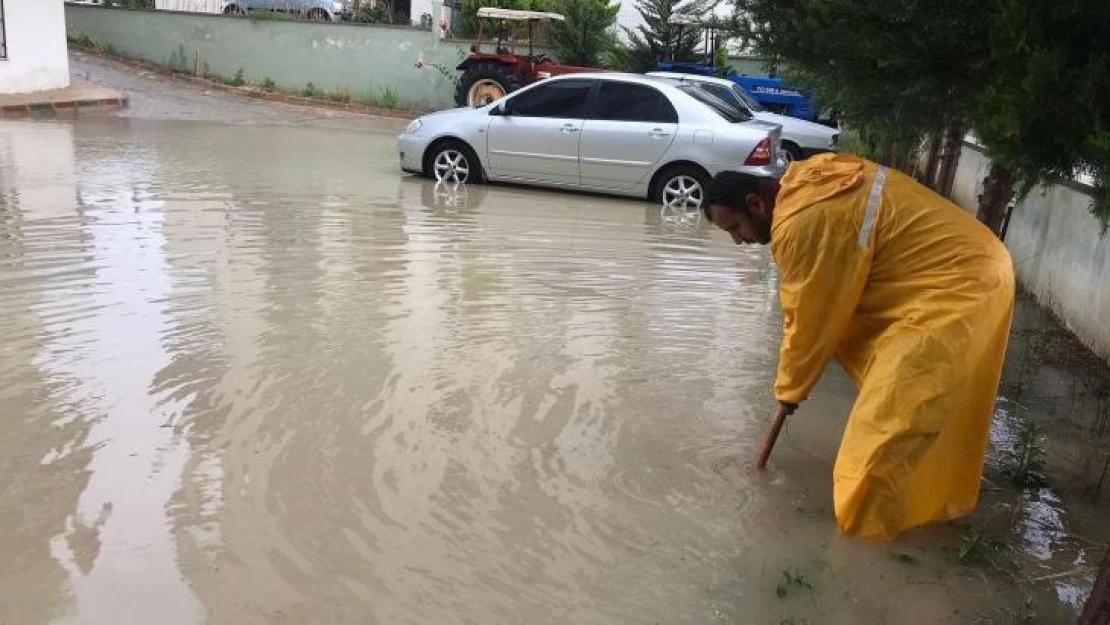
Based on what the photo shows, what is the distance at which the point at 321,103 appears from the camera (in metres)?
21.0

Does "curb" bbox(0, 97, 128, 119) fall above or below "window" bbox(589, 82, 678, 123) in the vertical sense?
below

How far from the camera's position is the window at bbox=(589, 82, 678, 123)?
33.6 feet

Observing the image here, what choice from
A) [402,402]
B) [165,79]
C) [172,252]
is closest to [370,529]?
[402,402]

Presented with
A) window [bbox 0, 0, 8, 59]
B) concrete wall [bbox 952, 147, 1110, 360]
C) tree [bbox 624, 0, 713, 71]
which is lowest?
concrete wall [bbox 952, 147, 1110, 360]

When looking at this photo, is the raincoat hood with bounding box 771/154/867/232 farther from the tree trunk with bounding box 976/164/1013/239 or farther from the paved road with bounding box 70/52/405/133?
the paved road with bounding box 70/52/405/133

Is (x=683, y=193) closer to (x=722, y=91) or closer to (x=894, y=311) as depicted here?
(x=722, y=91)

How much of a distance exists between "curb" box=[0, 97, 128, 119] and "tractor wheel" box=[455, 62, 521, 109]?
6577 mm

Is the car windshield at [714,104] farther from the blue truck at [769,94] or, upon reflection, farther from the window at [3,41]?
the window at [3,41]

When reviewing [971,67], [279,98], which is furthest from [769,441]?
[279,98]

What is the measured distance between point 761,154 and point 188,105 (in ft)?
44.6

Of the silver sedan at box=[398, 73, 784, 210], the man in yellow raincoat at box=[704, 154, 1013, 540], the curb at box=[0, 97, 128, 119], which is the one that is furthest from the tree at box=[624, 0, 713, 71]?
the man in yellow raincoat at box=[704, 154, 1013, 540]

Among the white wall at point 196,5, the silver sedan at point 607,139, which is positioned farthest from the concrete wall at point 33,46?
the silver sedan at point 607,139

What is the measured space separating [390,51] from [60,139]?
9484 mm

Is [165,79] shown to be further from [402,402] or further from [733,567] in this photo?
[733,567]
